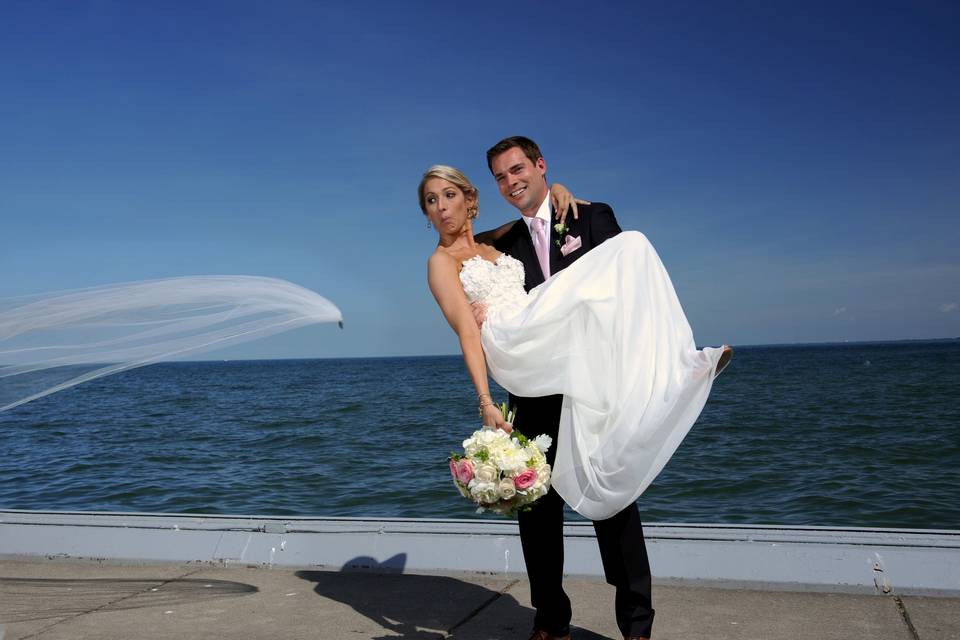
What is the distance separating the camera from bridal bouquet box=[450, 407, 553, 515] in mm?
2852

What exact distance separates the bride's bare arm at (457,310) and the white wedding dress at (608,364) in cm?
6

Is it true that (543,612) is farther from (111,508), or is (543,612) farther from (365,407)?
(365,407)

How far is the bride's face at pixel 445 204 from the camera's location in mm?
3314

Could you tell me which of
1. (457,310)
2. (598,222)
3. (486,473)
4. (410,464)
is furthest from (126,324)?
(410,464)

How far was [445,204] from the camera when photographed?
3311 millimetres

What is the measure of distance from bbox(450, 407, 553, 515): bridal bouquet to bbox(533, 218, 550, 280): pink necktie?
0.75 metres

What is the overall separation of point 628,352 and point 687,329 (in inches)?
9.9

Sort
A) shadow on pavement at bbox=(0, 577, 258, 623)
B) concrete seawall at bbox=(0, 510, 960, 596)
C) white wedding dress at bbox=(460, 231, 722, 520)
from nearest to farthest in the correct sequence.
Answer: white wedding dress at bbox=(460, 231, 722, 520) → concrete seawall at bbox=(0, 510, 960, 596) → shadow on pavement at bbox=(0, 577, 258, 623)

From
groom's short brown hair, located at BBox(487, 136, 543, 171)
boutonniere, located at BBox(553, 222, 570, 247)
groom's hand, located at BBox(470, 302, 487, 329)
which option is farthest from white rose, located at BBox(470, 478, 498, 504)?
groom's short brown hair, located at BBox(487, 136, 543, 171)

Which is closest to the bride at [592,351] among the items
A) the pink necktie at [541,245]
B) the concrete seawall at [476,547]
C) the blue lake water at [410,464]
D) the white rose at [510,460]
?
the pink necktie at [541,245]

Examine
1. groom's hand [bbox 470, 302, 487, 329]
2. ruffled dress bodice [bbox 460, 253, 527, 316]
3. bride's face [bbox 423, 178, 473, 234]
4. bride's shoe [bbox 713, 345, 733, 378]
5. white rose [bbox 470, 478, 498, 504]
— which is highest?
bride's face [bbox 423, 178, 473, 234]

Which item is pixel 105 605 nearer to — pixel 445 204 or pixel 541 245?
pixel 445 204

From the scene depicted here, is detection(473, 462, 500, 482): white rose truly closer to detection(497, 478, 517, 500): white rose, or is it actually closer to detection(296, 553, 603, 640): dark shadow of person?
detection(497, 478, 517, 500): white rose

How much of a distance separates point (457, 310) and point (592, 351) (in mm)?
563
